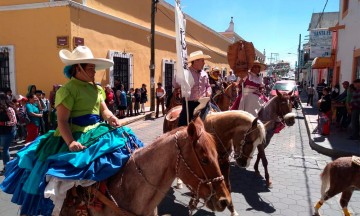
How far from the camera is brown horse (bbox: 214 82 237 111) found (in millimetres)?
10008

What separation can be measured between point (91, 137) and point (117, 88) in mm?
10780

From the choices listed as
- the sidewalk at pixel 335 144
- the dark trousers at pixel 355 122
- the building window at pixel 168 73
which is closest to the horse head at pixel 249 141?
the sidewalk at pixel 335 144

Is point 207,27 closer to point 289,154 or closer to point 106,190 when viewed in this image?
point 289,154

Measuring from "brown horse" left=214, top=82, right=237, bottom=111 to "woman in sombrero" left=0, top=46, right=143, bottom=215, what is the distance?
24.8ft

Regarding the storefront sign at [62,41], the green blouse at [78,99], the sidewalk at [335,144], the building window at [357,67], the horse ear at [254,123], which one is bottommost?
the sidewalk at [335,144]

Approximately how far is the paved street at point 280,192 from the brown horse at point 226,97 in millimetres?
2345

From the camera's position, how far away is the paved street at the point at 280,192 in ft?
14.6

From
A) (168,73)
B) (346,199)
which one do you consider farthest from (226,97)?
(168,73)

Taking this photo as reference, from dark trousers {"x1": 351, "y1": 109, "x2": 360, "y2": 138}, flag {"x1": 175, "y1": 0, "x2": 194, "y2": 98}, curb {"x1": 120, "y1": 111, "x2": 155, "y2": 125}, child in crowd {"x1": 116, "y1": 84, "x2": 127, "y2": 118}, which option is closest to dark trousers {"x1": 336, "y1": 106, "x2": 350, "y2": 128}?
dark trousers {"x1": 351, "y1": 109, "x2": 360, "y2": 138}

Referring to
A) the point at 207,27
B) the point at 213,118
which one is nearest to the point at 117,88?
the point at 213,118

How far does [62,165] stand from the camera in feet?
7.79

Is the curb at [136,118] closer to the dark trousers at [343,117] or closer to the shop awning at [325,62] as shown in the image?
the dark trousers at [343,117]

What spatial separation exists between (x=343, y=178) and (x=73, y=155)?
365 cm

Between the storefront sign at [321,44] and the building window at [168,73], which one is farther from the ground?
the storefront sign at [321,44]
